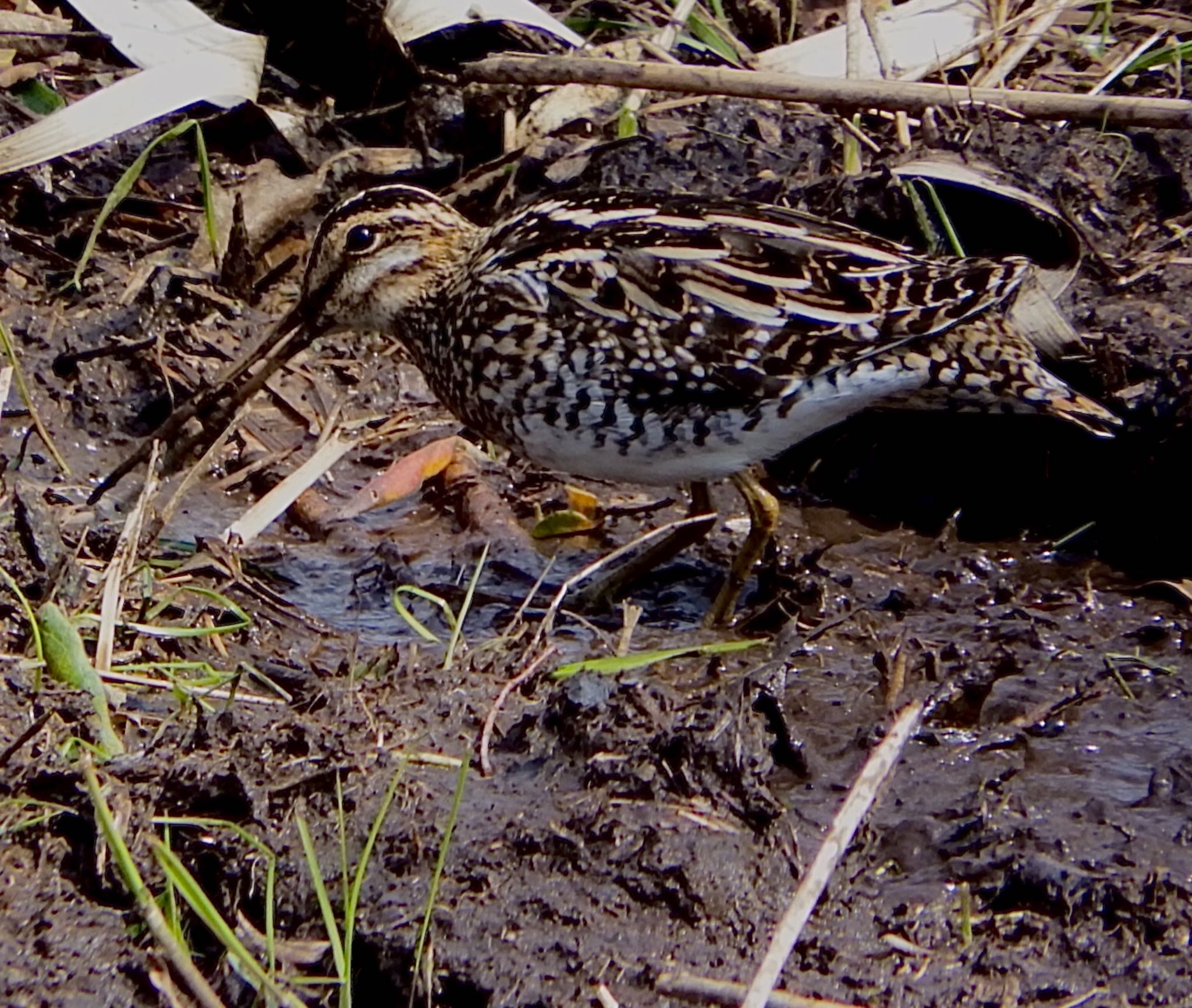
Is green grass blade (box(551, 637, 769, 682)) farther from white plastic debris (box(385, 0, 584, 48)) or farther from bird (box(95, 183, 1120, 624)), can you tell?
white plastic debris (box(385, 0, 584, 48))

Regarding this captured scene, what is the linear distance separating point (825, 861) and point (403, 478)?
2723 mm

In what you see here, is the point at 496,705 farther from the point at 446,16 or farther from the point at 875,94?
the point at 446,16

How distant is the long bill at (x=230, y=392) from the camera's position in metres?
4.82

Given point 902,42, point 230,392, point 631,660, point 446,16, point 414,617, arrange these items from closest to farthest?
point 631,660 < point 414,617 < point 230,392 < point 446,16 < point 902,42

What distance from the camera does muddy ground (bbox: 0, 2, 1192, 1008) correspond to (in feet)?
9.42

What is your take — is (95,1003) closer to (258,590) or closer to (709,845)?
(709,845)

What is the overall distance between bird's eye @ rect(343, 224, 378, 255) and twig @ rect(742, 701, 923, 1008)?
7.68 feet

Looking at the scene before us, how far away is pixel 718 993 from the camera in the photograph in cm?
260

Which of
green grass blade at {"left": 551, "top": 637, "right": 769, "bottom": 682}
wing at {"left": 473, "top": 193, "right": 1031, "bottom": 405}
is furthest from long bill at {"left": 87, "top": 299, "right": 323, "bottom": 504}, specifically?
green grass blade at {"left": 551, "top": 637, "right": 769, "bottom": 682}

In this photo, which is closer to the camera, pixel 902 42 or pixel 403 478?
pixel 403 478

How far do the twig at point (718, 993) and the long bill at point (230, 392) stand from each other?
8.48ft

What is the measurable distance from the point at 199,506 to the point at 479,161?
1829 millimetres

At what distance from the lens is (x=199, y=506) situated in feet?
16.0

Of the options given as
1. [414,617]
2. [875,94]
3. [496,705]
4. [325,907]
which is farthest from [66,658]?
[875,94]
